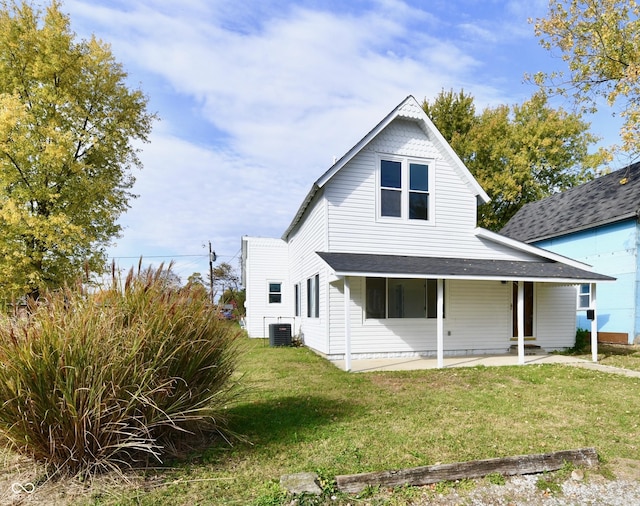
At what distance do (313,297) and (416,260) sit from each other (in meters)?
3.63

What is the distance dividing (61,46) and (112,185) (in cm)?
424

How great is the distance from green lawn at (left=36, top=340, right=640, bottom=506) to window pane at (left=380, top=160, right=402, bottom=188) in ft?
18.4

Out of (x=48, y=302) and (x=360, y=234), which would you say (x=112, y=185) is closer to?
(x=360, y=234)

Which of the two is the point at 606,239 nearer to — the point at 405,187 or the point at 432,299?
the point at 432,299

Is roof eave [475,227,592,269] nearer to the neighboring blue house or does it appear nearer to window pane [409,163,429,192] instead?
the neighboring blue house

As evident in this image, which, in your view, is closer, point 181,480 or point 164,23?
point 181,480

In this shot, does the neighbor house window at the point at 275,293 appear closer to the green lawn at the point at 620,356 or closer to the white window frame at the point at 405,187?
the white window frame at the point at 405,187

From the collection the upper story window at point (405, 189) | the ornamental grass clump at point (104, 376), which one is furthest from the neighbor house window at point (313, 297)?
the ornamental grass clump at point (104, 376)

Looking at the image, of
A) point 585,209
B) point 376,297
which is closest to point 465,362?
point 376,297

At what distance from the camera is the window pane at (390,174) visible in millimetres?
10922

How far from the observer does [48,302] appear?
362 cm

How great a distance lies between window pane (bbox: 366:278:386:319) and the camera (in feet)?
34.2

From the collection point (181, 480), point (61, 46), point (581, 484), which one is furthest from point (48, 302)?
point (61, 46)

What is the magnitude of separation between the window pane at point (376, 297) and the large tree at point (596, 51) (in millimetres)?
10015
